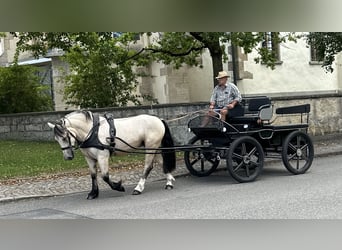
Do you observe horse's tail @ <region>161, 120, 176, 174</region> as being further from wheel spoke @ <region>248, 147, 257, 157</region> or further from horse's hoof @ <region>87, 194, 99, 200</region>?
wheel spoke @ <region>248, 147, 257, 157</region>

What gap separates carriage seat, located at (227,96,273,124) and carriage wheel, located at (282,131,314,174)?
74cm

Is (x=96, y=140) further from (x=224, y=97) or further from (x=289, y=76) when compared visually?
(x=289, y=76)

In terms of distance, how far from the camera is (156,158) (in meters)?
9.82

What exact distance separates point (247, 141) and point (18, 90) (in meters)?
12.9

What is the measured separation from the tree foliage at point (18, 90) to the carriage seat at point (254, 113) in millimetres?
12252

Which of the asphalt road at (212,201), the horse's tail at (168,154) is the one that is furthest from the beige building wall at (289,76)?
the horse's tail at (168,154)

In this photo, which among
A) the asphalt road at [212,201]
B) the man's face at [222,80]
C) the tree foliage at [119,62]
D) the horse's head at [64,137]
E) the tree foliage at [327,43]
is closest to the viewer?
the asphalt road at [212,201]

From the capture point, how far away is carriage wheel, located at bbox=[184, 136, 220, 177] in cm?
1035

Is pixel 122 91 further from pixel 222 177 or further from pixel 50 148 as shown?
pixel 222 177

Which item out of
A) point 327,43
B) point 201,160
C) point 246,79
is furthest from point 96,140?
point 246,79

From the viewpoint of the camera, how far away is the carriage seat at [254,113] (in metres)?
10.3

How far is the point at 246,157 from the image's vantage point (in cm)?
1008

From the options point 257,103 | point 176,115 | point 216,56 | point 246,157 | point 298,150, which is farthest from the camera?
point 216,56

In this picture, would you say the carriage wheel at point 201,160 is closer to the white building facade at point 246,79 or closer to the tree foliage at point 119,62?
the tree foliage at point 119,62
